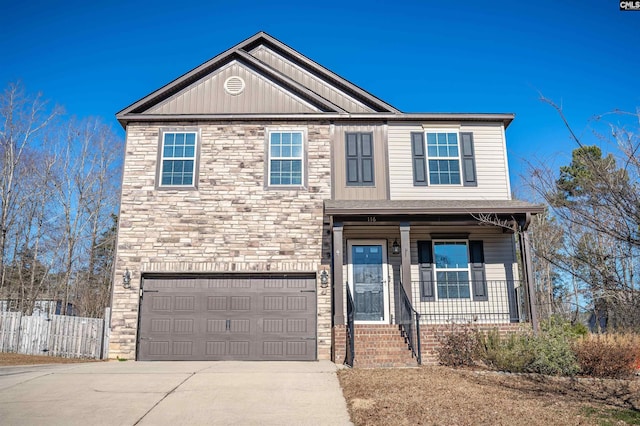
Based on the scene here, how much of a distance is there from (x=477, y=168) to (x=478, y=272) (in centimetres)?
277

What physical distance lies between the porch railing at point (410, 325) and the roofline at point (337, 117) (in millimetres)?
4765

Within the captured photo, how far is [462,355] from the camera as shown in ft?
33.9

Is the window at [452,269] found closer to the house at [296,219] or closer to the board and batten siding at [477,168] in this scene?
the house at [296,219]

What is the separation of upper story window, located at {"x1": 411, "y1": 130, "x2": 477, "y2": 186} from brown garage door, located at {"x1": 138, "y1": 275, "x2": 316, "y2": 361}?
4.14 m

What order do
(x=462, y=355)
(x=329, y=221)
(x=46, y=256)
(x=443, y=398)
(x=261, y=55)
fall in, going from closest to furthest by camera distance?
(x=443, y=398), (x=462, y=355), (x=329, y=221), (x=261, y=55), (x=46, y=256)

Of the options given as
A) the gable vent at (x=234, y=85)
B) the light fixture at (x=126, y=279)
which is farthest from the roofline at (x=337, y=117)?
the light fixture at (x=126, y=279)

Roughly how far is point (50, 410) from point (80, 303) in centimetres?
2213

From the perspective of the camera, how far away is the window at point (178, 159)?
13086 millimetres

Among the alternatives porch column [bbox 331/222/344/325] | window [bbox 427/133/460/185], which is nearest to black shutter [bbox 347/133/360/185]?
porch column [bbox 331/222/344/325]

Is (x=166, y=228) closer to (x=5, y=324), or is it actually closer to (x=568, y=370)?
(x=5, y=324)

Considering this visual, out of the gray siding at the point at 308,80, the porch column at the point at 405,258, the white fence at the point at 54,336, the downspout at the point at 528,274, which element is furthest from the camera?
the gray siding at the point at 308,80

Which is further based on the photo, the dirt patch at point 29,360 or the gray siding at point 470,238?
the gray siding at point 470,238

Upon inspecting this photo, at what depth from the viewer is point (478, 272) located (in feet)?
42.1

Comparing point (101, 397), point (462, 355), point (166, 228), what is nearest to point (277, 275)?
point (166, 228)
